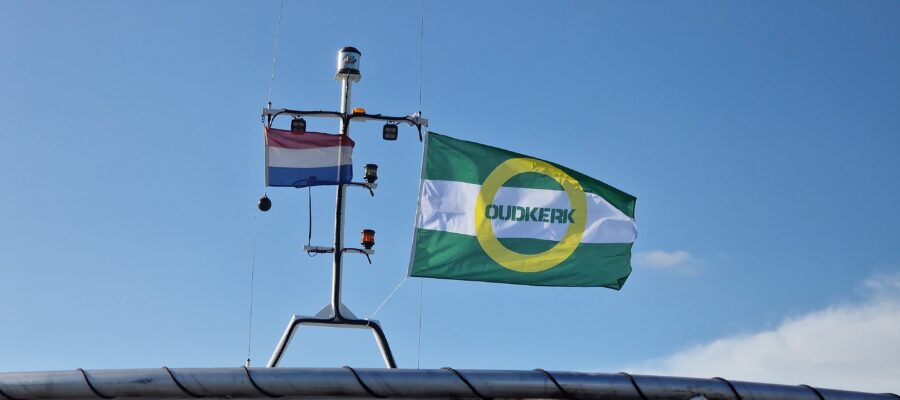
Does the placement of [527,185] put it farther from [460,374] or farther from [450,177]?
[460,374]

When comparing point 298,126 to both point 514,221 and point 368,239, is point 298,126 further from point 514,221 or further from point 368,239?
point 514,221

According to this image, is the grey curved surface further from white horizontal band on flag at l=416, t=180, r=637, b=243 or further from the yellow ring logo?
white horizontal band on flag at l=416, t=180, r=637, b=243

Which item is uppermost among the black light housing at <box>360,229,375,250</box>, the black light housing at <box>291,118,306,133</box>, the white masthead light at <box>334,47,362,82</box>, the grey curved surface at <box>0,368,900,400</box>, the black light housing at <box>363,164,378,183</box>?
the white masthead light at <box>334,47,362,82</box>

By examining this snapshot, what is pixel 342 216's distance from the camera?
18188 mm

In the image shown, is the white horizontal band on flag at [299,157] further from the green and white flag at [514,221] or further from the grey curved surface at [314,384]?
the grey curved surface at [314,384]

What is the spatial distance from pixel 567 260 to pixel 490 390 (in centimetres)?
776

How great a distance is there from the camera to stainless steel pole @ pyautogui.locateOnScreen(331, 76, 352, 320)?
57.4ft

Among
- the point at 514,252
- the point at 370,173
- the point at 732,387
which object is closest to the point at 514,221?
the point at 514,252

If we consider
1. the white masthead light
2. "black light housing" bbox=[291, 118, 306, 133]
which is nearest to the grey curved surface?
"black light housing" bbox=[291, 118, 306, 133]

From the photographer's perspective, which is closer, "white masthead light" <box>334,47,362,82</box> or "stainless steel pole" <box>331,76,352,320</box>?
"stainless steel pole" <box>331,76,352,320</box>

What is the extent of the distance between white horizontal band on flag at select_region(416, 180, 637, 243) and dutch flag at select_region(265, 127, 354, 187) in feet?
4.81

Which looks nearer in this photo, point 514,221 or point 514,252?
point 514,252

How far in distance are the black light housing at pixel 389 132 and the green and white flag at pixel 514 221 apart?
3.40 feet

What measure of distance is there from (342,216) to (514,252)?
2.83 metres
